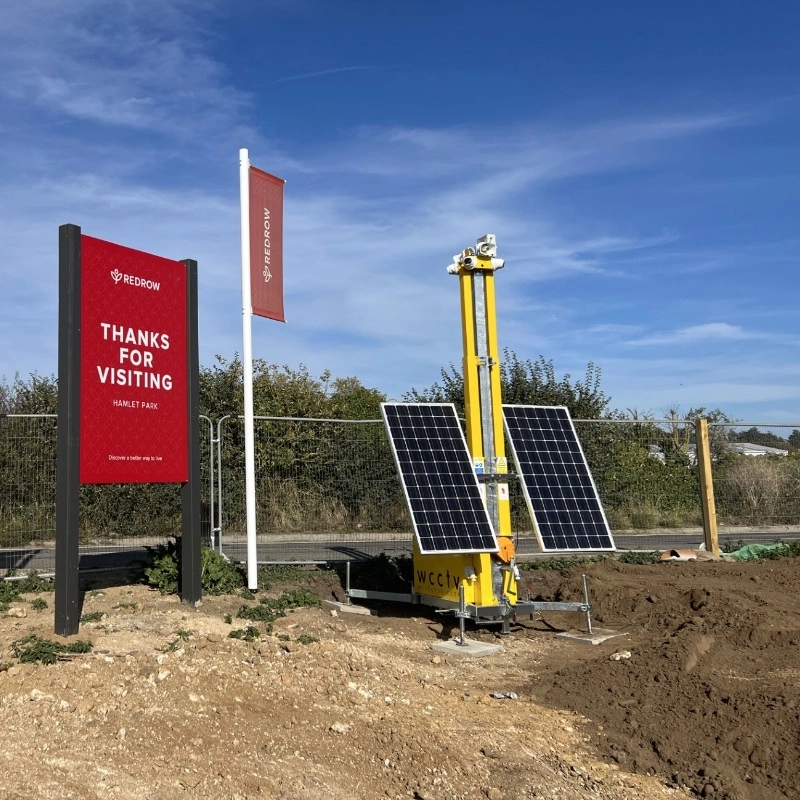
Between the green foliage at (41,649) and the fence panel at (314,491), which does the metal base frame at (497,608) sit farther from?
the green foliage at (41,649)

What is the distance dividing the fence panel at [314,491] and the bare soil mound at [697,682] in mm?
3040

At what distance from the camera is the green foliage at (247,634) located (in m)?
7.75

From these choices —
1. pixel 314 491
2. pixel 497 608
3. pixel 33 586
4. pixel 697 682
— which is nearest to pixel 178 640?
pixel 33 586

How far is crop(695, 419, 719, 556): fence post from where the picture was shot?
14.7 metres

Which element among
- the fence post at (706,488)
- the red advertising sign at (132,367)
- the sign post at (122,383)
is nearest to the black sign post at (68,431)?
the sign post at (122,383)

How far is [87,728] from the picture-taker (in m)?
5.25

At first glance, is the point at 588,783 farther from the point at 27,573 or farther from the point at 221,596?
the point at 27,573

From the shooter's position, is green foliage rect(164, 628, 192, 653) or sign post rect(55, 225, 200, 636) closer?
green foliage rect(164, 628, 192, 653)

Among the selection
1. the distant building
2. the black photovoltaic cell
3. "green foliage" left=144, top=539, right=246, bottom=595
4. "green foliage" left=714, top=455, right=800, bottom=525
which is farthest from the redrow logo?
"green foliage" left=714, top=455, right=800, bottom=525

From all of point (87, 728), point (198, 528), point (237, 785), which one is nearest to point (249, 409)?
point (198, 528)

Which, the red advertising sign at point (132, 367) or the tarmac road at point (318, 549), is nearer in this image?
the red advertising sign at point (132, 367)

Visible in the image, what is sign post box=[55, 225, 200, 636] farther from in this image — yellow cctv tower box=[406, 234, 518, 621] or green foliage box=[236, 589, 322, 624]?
yellow cctv tower box=[406, 234, 518, 621]

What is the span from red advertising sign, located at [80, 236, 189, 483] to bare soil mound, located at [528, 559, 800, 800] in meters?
4.39

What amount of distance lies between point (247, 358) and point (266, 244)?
155 cm
